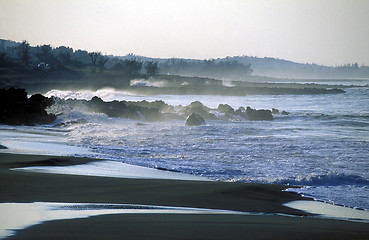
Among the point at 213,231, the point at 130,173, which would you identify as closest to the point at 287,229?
the point at 213,231

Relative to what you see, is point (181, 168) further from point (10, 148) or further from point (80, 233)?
point (80, 233)

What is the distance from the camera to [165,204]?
306 inches

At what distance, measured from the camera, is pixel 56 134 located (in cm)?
1981

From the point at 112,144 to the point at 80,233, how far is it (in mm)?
11066

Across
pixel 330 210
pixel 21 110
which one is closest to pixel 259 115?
pixel 21 110

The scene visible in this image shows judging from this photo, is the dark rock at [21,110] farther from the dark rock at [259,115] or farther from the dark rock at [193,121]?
the dark rock at [259,115]

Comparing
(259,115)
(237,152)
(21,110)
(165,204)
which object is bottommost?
(259,115)

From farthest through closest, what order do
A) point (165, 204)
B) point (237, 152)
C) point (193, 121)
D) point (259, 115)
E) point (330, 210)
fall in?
point (259, 115), point (193, 121), point (237, 152), point (330, 210), point (165, 204)

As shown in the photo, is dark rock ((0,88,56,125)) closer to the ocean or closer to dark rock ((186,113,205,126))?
the ocean

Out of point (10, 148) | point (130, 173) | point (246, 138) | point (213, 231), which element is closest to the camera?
point (213, 231)

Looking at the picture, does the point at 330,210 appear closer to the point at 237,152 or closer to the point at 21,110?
the point at 237,152

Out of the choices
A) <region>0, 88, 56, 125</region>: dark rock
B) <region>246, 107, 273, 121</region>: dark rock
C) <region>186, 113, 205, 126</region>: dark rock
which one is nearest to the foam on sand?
<region>186, 113, 205, 126</region>: dark rock

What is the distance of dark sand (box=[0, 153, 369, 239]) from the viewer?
5.88 meters

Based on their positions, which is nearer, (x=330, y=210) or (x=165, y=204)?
(x=165, y=204)
